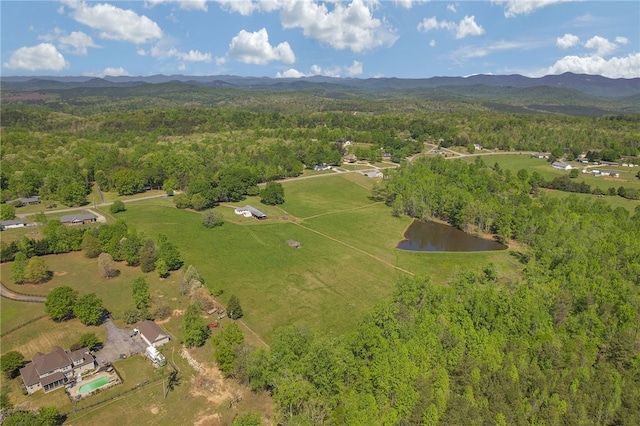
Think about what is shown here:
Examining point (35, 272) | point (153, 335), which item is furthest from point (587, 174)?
point (35, 272)

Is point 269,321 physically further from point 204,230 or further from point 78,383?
point 204,230

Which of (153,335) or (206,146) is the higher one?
(206,146)

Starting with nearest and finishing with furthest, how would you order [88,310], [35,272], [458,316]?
[458,316] < [88,310] < [35,272]

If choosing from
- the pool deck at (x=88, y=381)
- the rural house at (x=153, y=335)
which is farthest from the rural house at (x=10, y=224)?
the pool deck at (x=88, y=381)

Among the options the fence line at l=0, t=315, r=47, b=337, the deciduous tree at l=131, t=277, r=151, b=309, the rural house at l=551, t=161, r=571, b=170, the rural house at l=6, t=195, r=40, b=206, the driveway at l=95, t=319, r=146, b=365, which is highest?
the rural house at l=551, t=161, r=571, b=170

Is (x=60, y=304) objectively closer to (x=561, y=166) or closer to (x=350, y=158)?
(x=350, y=158)

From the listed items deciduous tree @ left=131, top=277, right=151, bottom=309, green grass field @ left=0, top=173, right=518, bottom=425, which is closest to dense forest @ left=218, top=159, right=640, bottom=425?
green grass field @ left=0, top=173, right=518, bottom=425

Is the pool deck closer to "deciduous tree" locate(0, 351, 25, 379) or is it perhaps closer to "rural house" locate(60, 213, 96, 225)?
"deciduous tree" locate(0, 351, 25, 379)

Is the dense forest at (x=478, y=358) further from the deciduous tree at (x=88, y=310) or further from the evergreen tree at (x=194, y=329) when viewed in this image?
the deciduous tree at (x=88, y=310)

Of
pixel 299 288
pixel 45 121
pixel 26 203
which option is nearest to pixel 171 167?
pixel 26 203
